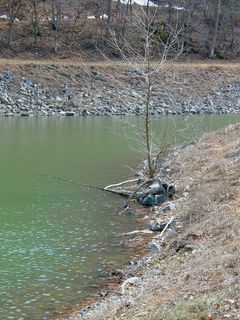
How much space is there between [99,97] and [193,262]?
42.0 m

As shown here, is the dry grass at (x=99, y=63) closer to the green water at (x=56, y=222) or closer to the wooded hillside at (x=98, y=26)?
the wooded hillside at (x=98, y=26)

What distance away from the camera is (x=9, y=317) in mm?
10508

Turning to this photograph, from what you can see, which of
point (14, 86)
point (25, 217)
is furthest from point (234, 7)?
point (25, 217)

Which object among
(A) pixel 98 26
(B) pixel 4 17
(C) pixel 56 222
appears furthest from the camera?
(A) pixel 98 26

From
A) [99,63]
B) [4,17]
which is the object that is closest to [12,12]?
[4,17]

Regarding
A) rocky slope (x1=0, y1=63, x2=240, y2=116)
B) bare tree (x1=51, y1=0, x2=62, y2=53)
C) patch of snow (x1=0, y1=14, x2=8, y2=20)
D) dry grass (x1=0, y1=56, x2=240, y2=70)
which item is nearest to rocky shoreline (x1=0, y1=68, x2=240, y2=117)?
rocky slope (x1=0, y1=63, x2=240, y2=116)

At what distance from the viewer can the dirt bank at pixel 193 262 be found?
29.1 ft

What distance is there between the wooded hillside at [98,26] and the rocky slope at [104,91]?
4099 mm

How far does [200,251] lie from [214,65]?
54.7 meters

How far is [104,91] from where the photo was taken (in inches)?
2114

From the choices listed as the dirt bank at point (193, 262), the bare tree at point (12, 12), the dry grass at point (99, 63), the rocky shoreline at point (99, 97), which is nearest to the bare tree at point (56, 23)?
the dry grass at point (99, 63)

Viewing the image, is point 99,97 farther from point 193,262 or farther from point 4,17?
point 193,262

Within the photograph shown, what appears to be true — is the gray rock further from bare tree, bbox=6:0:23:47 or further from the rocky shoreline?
bare tree, bbox=6:0:23:47

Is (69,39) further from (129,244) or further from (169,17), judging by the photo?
(129,244)
